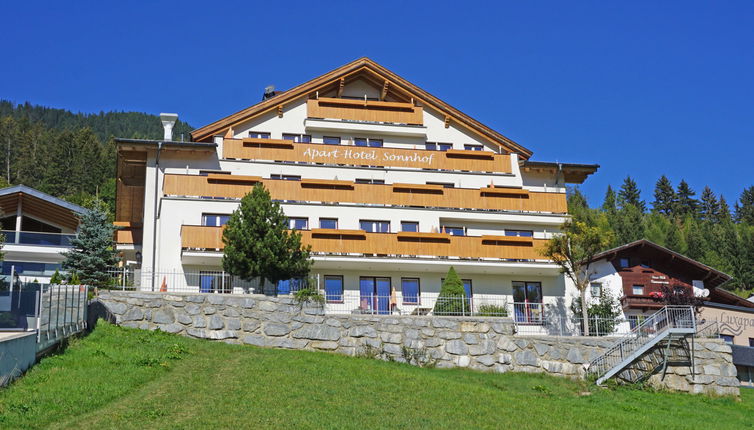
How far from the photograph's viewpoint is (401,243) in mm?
34844

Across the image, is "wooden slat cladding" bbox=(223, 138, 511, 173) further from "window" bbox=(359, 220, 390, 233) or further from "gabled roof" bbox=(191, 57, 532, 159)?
"window" bbox=(359, 220, 390, 233)

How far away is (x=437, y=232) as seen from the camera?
36.5 metres

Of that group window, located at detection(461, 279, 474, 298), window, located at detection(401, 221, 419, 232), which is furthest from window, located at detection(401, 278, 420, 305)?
window, located at detection(401, 221, 419, 232)

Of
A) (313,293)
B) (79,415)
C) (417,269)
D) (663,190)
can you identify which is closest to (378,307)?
(417,269)

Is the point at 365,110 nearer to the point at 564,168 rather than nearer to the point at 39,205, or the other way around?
the point at 564,168

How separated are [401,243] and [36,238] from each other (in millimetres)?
19341

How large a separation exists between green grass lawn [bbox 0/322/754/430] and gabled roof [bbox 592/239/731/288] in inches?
624

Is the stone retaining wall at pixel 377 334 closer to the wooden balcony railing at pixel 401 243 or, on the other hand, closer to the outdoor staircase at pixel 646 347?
the outdoor staircase at pixel 646 347

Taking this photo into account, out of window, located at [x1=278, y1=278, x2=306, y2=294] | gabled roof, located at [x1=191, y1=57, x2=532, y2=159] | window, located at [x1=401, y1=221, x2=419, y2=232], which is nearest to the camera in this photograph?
window, located at [x1=278, y1=278, x2=306, y2=294]

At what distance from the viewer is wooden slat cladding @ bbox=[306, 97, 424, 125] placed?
38.8 metres

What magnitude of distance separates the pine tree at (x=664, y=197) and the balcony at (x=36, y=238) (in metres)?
101

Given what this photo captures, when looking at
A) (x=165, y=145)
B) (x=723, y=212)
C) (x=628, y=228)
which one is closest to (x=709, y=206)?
(x=723, y=212)

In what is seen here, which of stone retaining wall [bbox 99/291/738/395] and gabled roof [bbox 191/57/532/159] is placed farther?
gabled roof [bbox 191/57/532/159]

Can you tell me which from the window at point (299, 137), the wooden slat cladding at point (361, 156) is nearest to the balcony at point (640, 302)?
the wooden slat cladding at point (361, 156)
